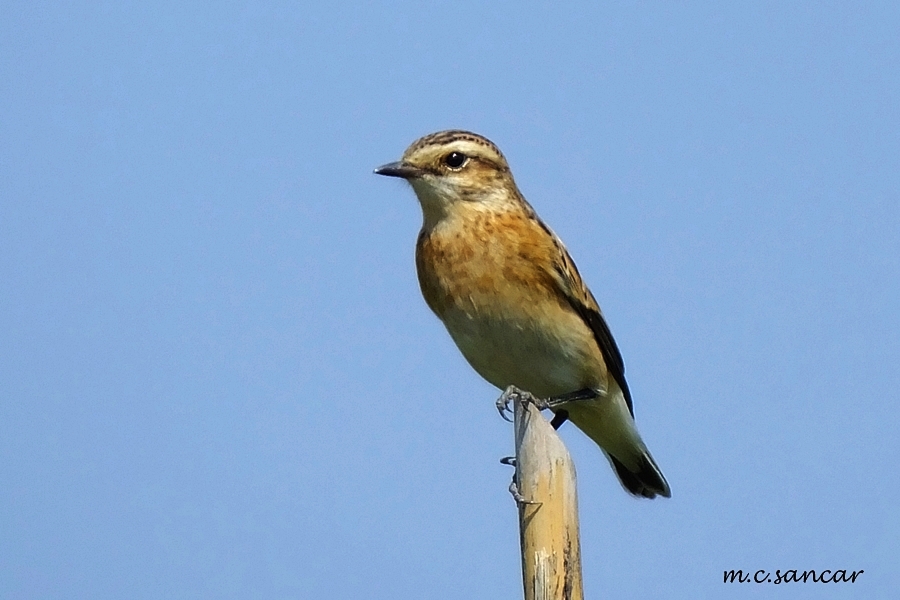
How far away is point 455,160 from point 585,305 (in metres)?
1.49

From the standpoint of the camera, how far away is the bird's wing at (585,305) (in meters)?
9.74

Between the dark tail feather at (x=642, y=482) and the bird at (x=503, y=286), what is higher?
the bird at (x=503, y=286)

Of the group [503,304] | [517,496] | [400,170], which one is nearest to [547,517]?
[517,496]

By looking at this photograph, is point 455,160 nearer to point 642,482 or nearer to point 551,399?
point 551,399

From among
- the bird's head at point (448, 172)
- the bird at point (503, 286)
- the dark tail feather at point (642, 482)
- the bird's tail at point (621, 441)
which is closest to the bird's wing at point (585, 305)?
the bird at point (503, 286)

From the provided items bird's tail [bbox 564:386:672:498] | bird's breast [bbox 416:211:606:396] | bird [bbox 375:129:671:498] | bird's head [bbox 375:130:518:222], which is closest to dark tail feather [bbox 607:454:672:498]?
bird's tail [bbox 564:386:672:498]

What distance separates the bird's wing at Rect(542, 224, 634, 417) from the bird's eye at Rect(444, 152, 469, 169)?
2.62 feet

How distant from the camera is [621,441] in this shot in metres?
10.8

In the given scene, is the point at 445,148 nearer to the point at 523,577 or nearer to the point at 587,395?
the point at 587,395

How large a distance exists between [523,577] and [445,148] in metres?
4.18

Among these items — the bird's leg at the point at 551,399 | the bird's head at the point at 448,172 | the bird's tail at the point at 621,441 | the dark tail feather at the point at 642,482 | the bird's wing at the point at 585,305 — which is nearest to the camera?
the bird's leg at the point at 551,399

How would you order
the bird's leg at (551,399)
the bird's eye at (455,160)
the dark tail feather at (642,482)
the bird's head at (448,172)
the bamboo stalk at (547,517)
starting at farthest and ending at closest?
the dark tail feather at (642,482), the bird's eye at (455,160), the bird's head at (448,172), the bird's leg at (551,399), the bamboo stalk at (547,517)

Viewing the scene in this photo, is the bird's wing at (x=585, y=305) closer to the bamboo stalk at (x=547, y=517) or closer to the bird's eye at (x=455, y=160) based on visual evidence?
the bird's eye at (x=455, y=160)

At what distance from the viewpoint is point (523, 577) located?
686cm
